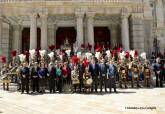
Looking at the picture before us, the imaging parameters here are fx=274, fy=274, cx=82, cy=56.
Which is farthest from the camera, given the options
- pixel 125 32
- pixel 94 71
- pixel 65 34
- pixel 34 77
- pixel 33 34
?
pixel 65 34

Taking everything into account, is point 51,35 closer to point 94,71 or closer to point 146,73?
point 146,73

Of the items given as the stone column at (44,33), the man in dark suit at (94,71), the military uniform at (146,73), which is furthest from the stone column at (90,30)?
the man in dark suit at (94,71)

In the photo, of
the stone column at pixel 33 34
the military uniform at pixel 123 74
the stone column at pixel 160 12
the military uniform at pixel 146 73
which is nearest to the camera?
the military uniform at pixel 123 74

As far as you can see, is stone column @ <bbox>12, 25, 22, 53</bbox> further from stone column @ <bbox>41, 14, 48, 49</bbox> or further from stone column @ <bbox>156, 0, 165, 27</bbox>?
Answer: stone column @ <bbox>156, 0, 165, 27</bbox>

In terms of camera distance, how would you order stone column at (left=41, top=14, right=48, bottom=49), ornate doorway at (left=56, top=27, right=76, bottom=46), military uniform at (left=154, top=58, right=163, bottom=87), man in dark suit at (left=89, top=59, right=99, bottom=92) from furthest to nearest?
ornate doorway at (left=56, top=27, right=76, bottom=46) < stone column at (left=41, top=14, right=48, bottom=49) < military uniform at (left=154, top=58, right=163, bottom=87) < man in dark suit at (left=89, top=59, right=99, bottom=92)

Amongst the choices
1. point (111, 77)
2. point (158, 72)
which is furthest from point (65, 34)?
point (111, 77)

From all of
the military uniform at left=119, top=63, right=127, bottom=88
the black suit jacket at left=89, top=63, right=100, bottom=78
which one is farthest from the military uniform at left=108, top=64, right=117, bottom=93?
the military uniform at left=119, top=63, right=127, bottom=88

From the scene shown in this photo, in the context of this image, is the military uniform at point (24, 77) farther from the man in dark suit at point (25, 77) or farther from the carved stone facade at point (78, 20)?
the carved stone facade at point (78, 20)

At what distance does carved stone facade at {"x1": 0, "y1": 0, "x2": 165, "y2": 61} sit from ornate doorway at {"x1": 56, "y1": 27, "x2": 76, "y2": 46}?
684 millimetres

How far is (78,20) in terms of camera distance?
27766mm

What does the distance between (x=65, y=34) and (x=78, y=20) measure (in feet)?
17.2

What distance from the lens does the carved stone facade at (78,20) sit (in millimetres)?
27438

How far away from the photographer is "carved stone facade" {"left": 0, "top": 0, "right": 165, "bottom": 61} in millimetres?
27438

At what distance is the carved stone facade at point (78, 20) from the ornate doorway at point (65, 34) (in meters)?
0.68
